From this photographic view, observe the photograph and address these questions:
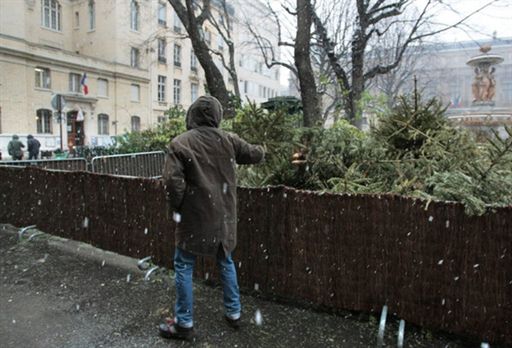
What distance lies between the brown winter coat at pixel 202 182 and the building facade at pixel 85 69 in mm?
25454

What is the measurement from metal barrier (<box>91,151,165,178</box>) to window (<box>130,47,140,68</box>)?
3218 cm

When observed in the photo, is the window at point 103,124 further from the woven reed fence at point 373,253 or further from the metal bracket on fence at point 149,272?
the metal bracket on fence at point 149,272

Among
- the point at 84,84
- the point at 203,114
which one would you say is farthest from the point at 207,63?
the point at 84,84

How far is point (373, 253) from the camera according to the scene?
3.29 m

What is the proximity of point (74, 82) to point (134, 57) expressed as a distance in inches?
311

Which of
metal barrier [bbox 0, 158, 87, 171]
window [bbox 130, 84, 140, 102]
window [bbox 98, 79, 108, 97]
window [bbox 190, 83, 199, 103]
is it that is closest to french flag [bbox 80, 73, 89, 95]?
window [bbox 98, 79, 108, 97]

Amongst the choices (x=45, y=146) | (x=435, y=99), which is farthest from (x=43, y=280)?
(x=45, y=146)

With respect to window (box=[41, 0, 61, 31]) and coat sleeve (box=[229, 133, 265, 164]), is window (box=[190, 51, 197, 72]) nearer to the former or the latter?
window (box=[41, 0, 61, 31])

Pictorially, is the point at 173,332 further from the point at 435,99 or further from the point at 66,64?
the point at 66,64

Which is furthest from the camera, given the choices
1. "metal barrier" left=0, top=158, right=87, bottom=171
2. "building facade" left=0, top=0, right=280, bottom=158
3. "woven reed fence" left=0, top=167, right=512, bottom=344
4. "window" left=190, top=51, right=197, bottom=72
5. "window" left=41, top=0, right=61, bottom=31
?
"window" left=190, top=51, right=197, bottom=72

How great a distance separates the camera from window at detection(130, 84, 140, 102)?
129 feet

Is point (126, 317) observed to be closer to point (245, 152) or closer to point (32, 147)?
point (245, 152)

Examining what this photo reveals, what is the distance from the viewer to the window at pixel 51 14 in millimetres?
36938

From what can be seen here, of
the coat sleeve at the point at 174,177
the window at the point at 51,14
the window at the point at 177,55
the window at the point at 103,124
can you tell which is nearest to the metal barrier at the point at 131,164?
the coat sleeve at the point at 174,177
